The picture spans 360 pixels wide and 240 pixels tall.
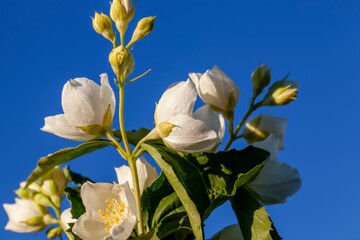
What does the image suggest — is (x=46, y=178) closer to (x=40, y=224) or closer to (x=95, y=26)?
(x=40, y=224)

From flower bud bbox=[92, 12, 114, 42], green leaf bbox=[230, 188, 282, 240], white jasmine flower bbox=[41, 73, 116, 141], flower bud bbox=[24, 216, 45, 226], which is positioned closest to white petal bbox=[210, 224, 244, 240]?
green leaf bbox=[230, 188, 282, 240]

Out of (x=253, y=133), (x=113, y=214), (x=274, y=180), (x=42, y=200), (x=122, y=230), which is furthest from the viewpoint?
(x=42, y=200)

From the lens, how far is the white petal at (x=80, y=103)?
0.73 metres

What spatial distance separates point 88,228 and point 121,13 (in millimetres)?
400

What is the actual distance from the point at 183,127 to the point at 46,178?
0.60 metres

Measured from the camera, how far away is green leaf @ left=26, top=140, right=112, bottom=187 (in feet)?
2.35

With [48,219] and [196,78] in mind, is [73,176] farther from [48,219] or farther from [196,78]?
[196,78]

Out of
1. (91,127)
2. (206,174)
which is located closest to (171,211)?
(206,174)

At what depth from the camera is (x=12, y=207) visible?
1222mm

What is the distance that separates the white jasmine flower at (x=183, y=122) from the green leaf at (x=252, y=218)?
0.14 meters

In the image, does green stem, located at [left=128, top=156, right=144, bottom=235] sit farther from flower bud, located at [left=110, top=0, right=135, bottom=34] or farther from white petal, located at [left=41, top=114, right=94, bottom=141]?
flower bud, located at [left=110, top=0, right=135, bottom=34]

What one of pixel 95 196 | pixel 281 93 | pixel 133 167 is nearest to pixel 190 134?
pixel 133 167

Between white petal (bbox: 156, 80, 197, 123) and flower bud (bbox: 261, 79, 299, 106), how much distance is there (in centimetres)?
32

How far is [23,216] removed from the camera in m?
1.20
